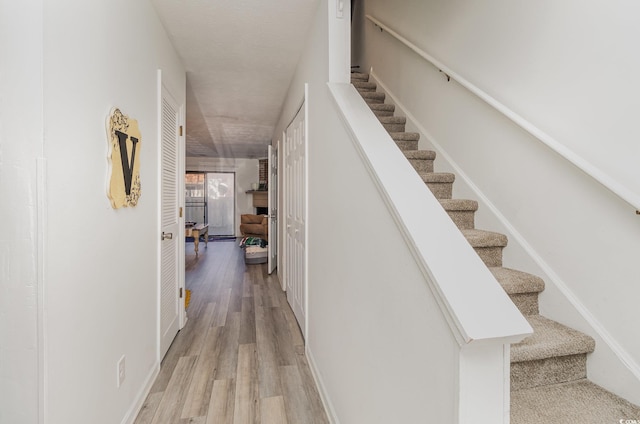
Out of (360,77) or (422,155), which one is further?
(360,77)

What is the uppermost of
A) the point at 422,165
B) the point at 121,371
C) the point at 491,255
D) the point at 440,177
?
the point at 422,165

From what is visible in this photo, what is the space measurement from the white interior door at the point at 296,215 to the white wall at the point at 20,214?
5.67ft

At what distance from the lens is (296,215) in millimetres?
3090

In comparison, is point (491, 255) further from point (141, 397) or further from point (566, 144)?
point (141, 397)

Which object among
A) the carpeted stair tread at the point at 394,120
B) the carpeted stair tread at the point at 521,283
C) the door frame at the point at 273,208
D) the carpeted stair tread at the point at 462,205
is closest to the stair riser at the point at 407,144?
the carpeted stair tread at the point at 394,120

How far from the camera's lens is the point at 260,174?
9461mm

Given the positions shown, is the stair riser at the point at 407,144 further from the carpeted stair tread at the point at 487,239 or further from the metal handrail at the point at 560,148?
the carpeted stair tread at the point at 487,239

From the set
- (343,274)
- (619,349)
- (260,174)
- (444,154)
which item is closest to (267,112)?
(444,154)

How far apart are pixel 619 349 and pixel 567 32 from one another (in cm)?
145

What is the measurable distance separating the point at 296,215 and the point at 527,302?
205 centimetres

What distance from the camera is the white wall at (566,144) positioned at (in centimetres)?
125

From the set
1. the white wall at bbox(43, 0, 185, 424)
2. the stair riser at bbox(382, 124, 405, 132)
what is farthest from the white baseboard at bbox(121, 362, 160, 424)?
the stair riser at bbox(382, 124, 405, 132)

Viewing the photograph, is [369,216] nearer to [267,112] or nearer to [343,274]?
[343,274]

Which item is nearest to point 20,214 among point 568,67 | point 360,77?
point 568,67
